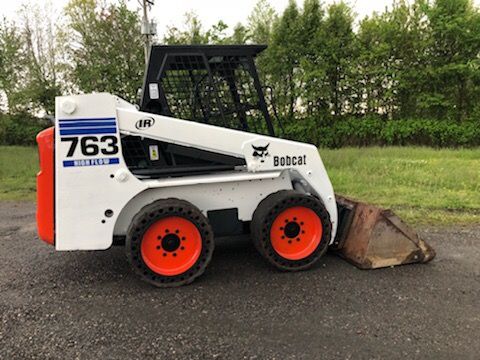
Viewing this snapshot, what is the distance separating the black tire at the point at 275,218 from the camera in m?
4.11

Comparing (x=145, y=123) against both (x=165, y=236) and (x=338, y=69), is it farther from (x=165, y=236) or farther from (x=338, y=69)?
(x=338, y=69)

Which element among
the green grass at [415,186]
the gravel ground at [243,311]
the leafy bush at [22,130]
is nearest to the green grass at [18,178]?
the gravel ground at [243,311]

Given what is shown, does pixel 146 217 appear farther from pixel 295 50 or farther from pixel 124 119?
pixel 295 50

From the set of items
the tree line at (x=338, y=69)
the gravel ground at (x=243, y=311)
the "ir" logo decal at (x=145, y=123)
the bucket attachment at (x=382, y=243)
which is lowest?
the gravel ground at (x=243, y=311)

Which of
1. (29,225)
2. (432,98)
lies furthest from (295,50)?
(29,225)

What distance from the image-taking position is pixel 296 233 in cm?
428

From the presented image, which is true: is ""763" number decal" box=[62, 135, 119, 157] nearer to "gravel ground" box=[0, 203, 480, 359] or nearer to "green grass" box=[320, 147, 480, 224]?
"gravel ground" box=[0, 203, 480, 359]

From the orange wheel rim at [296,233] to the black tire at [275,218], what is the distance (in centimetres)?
2

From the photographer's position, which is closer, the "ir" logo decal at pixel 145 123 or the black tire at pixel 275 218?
the "ir" logo decal at pixel 145 123

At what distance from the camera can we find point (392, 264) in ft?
14.0

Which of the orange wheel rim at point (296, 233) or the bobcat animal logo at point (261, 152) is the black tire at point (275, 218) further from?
the bobcat animal logo at point (261, 152)

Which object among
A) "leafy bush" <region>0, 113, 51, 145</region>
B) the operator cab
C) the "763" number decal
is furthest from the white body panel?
"leafy bush" <region>0, 113, 51, 145</region>

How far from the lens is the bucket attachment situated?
4234 millimetres

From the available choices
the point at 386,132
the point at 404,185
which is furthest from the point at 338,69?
the point at 404,185
